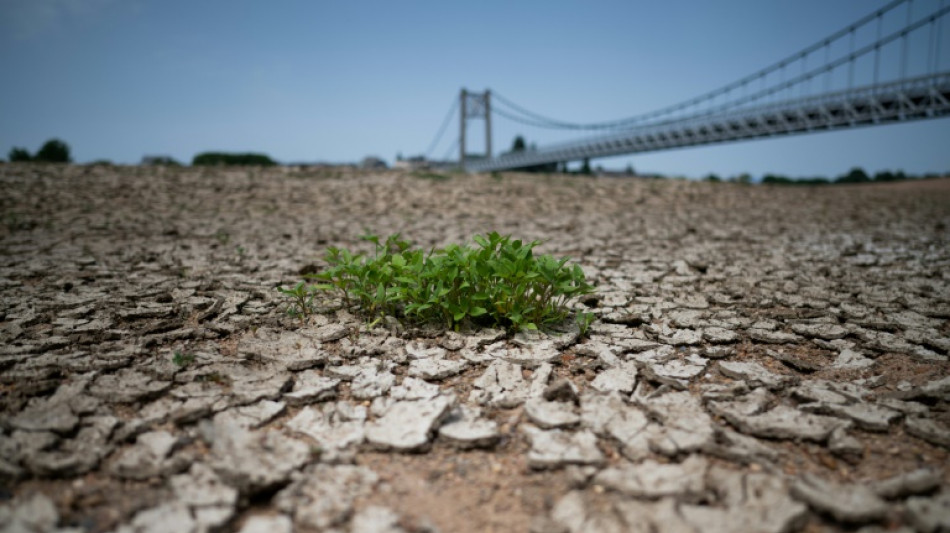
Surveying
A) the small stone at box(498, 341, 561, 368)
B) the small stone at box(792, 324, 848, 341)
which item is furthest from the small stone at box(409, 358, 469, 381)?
the small stone at box(792, 324, 848, 341)

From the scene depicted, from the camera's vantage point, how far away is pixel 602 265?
442 centimetres

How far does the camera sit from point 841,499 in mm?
1268

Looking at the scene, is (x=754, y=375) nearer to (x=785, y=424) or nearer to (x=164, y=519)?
(x=785, y=424)

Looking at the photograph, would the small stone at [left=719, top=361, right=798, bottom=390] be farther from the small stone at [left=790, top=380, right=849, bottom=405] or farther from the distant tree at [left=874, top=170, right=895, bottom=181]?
the distant tree at [left=874, top=170, right=895, bottom=181]

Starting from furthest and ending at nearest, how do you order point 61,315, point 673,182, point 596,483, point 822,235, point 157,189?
point 673,182, point 157,189, point 822,235, point 61,315, point 596,483

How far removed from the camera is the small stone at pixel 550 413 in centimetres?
174

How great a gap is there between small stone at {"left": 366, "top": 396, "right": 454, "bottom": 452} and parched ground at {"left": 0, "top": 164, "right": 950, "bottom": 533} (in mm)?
11

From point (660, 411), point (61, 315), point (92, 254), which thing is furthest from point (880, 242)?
point (92, 254)

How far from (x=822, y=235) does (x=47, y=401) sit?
25.5 feet

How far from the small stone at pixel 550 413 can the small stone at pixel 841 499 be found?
67cm

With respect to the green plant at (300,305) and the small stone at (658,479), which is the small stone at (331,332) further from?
the small stone at (658,479)

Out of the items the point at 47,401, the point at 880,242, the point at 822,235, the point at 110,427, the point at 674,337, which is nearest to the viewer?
the point at 110,427

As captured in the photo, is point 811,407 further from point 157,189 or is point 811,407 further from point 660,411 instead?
point 157,189

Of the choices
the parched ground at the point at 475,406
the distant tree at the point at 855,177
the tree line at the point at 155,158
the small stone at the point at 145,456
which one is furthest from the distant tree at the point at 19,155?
the distant tree at the point at 855,177
